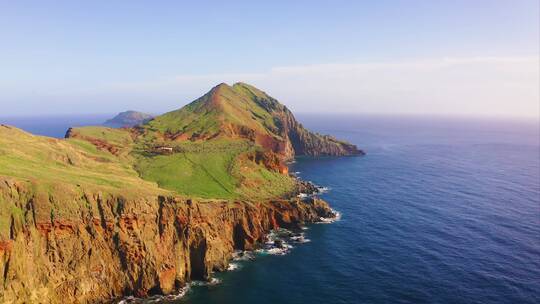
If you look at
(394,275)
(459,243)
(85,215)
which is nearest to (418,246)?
(459,243)

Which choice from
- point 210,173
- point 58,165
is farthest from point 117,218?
point 210,173

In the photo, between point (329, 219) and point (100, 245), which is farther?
point (329, 219)

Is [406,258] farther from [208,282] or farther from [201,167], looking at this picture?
[201,167]

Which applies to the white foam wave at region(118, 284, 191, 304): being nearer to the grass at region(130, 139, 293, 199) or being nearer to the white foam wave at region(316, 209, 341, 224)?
the grass at region(130, 139, 293, 199)

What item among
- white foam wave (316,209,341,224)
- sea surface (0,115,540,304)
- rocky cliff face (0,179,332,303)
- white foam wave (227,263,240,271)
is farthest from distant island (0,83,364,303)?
sea surface (0,115,540,304)

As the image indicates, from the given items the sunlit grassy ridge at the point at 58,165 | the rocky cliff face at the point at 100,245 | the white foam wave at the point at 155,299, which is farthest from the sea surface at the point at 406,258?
the sunlit grassy ridge at the point at 58,165

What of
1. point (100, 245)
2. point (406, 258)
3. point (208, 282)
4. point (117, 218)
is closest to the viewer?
point (100, 245)
